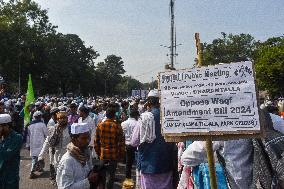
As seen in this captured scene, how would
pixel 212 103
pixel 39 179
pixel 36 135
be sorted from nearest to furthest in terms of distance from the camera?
pixel 212 103
pixel 39 179
pixel 36 135

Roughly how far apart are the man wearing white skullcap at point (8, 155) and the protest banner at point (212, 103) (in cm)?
245

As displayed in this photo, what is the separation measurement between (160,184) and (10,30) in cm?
4532

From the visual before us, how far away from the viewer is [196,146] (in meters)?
4.46

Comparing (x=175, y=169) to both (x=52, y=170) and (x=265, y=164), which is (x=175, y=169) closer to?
(x=265, y=164)

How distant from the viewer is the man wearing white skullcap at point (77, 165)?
3966 mm

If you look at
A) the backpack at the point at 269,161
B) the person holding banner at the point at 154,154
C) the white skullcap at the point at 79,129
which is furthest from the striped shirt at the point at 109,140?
the backpack at the point at 269,161

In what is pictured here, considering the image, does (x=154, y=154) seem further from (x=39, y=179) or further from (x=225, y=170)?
(x=39, y=179)

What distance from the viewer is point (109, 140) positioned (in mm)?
8102

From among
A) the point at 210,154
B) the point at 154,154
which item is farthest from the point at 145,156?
the point at 210,154

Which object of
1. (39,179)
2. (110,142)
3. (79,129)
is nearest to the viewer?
(79,129)

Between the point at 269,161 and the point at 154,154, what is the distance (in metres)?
2.96

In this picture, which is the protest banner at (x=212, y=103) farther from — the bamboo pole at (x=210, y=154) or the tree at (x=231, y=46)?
the tree at (x=231, y=46)

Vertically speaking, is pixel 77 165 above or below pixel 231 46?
below

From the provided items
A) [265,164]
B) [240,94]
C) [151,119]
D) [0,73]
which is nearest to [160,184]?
[151,119]
